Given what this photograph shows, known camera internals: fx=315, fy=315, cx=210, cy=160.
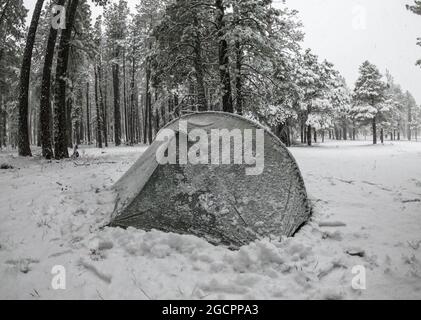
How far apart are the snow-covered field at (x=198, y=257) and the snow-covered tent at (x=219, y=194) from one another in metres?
0.27

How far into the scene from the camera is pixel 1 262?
418 centimetres

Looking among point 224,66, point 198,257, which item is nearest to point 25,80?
A: point 224,66

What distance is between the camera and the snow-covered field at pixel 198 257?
3580 millimetres

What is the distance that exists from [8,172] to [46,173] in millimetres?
1511

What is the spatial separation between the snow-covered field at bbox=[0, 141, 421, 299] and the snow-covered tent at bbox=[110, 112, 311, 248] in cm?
27

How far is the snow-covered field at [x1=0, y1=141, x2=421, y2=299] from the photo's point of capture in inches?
141

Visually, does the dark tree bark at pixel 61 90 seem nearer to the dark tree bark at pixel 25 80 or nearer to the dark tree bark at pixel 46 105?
the dark tree bark at pixel 46 105

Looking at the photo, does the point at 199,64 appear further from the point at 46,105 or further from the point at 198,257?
the point at 198,257

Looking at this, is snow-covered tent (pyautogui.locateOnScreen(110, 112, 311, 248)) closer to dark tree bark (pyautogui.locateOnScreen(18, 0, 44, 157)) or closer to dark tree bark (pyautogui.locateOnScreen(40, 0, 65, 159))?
dark tree bark (pyautogui.locateOnScreen(40, 0, 65, 159))

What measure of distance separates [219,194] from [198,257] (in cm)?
118

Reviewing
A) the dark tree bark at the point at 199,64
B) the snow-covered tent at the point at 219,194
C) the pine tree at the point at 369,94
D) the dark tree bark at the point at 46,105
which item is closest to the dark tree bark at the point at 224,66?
the dark tree bark at the point at 199,64

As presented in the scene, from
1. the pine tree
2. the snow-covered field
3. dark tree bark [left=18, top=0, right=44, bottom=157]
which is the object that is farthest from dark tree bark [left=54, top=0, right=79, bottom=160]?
the pine tree

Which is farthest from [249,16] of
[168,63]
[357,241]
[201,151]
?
[357,241]

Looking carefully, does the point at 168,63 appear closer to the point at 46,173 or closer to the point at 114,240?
the point at 46,173
